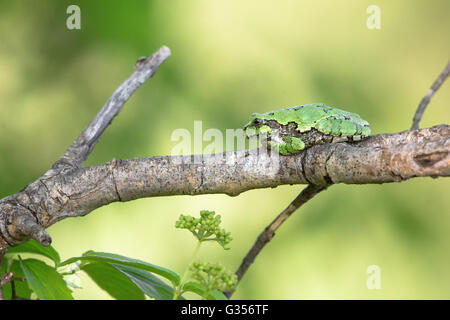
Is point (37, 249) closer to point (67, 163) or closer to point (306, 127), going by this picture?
point (67, 163)

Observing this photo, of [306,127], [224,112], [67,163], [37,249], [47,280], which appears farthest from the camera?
[224,112]

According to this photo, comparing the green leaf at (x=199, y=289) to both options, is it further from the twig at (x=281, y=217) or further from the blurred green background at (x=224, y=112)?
the blurred green background at (x=224, y=112)

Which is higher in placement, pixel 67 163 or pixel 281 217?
pixel 67 163

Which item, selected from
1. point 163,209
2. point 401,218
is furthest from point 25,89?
point 401,218

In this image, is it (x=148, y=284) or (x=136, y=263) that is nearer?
(x=136, y=263)

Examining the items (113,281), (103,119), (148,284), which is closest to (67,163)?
(103,119)

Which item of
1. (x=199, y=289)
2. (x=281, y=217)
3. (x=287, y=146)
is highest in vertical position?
(x=287, y=146)
